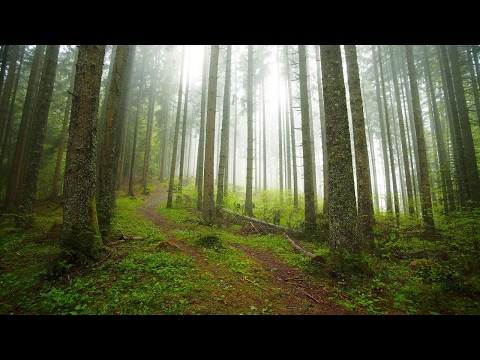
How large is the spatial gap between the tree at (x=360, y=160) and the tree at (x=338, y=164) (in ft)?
6.61

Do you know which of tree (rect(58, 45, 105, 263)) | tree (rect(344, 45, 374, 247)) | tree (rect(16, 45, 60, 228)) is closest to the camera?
Result: tree (rect(58, 45, 105, 263))

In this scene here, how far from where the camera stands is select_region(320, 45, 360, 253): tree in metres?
5.16

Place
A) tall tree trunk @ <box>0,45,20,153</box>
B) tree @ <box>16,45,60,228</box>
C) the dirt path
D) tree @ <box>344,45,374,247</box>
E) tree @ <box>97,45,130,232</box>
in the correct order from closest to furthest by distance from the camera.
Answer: the dirt path → tree @ <box>344,45,374,247</box> → tree @ <box>97,45,130,232</box> → tree @ <box>16,45,60,228</box> → tall tree trunk @ <box>0,45,20,153</box>

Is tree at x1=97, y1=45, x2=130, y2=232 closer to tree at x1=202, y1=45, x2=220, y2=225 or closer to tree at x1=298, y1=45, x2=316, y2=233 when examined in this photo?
tree at x1=202, y1=45, x2=220, y2=225

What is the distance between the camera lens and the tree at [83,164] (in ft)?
15.7

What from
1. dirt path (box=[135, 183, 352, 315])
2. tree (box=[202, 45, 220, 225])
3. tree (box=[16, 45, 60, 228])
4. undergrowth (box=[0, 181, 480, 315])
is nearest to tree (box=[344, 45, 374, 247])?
undergrowth (box=[0, 181, 480, 315])

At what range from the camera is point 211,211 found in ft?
33.8

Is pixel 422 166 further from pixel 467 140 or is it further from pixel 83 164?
pixel 83 164

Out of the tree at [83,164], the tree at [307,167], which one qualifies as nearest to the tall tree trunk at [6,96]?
the tree at [83,164]

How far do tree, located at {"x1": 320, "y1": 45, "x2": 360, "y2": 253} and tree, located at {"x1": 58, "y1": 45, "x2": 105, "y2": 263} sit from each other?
5.95m

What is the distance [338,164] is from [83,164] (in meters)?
6.39
